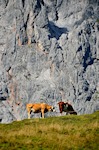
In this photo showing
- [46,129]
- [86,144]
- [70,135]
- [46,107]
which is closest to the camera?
[86,144]

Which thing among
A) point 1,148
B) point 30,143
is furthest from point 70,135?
point 1,148

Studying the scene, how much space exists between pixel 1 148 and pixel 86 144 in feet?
15.3

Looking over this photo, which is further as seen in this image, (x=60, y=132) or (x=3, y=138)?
(x=60, y=132)

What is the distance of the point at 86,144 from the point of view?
21.1m

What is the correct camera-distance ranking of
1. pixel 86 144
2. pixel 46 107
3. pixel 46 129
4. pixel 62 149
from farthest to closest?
pixel 46 107, pixel 46 129, pixel 86 144, pixel 62 149

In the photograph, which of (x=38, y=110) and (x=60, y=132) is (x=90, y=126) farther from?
(x=38, y=110)

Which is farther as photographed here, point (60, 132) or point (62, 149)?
point (60, 132)

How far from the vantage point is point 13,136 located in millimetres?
22969

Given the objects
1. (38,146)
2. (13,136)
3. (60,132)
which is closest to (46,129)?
(60,132)

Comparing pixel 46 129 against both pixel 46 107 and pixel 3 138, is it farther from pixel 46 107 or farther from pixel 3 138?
pixel 46 107

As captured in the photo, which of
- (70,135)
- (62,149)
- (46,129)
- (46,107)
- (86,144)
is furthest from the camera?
(46,107)

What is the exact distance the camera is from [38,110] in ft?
144

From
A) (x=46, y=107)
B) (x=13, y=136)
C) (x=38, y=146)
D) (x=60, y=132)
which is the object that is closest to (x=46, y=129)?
(x=60, y=132)

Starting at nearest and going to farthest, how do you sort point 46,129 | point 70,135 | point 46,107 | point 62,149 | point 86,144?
point 62,149, point 86,144, point 70,135, point 46,129, point 46,107
